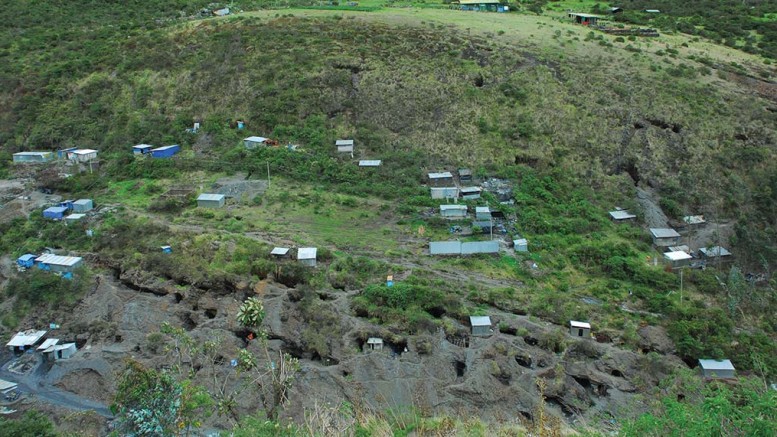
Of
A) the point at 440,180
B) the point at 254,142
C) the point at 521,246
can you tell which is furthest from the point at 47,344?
the point at 521,246

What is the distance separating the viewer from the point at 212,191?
3719 cm

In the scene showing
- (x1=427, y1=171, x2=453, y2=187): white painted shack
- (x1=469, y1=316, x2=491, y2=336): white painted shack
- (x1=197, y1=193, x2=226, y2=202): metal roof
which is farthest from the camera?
(x1=427, y1=171, x2=453, y2=187): white painted shack

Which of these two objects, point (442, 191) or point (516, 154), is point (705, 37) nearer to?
point (516, 154)

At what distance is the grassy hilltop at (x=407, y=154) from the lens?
2928 centimetres

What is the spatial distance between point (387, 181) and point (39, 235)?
64.0 feet

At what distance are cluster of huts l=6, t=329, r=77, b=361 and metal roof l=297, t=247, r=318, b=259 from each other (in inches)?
418

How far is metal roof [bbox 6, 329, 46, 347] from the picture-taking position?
89.6 ft

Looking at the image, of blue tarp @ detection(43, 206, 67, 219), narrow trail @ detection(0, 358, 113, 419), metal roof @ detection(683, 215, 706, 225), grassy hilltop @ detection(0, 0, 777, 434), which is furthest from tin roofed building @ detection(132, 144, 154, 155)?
metal roof @ detection(683, 215, 706, 225)

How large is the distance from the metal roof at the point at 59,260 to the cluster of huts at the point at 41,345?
3.59 m

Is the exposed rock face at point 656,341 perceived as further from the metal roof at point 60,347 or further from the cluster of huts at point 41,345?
the cluster of huts at point 41,345

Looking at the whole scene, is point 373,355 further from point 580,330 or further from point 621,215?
point 621,215

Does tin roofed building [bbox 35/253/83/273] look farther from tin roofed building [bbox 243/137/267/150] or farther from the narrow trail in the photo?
tin roofed building [bbox 243/137/267/150]

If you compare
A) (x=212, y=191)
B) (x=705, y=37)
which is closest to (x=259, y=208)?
(x=212, y=191)

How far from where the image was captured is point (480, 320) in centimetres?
2758
